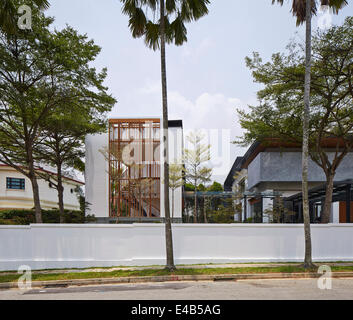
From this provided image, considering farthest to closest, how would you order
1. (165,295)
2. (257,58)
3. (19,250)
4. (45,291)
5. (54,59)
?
(257,58) → (54,59) → (19,250) → (45,291) → (165,295)

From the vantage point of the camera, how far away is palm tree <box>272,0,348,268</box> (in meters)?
12.5

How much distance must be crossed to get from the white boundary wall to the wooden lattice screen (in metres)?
9.61

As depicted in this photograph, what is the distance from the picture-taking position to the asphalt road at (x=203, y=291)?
26.9 feet

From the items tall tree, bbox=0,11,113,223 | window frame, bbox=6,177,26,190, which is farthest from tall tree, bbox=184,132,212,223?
window frame, bbox=6,177,26,190

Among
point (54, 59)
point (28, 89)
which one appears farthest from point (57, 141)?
point (54, 59)

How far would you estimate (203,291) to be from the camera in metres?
8.98

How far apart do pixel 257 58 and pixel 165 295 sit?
13522 mm

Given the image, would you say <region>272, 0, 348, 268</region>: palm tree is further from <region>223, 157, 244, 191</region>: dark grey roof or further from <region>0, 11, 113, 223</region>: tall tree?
<region>223, 157, 244, 191</region>: dark grey roof

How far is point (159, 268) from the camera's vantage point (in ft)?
41.6

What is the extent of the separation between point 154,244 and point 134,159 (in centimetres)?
1082

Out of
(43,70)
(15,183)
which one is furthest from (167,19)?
(15,183)

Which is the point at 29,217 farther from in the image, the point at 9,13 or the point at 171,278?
the point at 171,278

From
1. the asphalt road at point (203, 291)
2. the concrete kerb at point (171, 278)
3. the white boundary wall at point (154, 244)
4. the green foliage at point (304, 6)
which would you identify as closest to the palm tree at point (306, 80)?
the green foliage at point (304, 6)

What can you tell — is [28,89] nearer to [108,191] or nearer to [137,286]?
[108,191]
